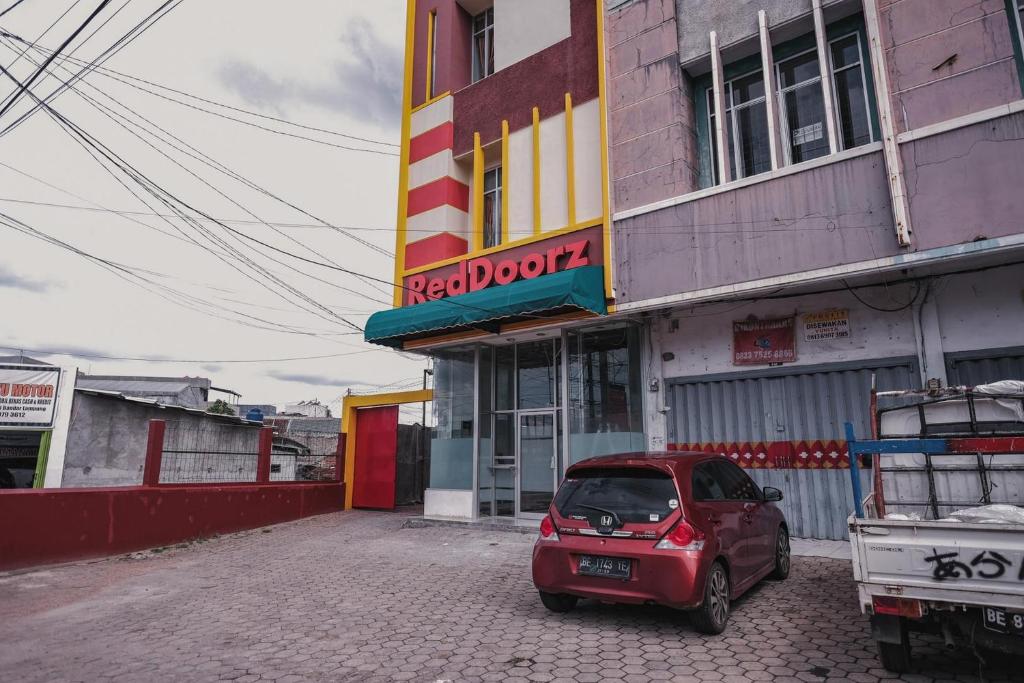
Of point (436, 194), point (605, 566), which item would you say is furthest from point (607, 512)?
point (436, 194)

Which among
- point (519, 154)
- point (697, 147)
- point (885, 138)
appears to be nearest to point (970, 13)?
point (885, 138)

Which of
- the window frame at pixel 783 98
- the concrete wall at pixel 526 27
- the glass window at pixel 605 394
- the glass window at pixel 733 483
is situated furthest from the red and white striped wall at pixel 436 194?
the glass window at pixel 733 483

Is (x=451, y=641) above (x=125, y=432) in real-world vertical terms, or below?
below

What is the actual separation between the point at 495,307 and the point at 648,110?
426 centimetres

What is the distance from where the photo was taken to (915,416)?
542 cm

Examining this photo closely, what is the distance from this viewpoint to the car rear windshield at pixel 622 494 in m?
5.26

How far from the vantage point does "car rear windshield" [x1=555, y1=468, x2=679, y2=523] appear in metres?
5.26

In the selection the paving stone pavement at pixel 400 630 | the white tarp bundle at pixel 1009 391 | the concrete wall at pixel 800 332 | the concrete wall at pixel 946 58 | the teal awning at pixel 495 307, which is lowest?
the paving stone pavement at pixel 400 630

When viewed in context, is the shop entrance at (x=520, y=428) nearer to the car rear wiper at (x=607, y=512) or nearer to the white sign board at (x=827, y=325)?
the white sign board at (x=827, y=325)

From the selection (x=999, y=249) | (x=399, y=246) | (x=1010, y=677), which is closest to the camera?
(x=1010, y=677)

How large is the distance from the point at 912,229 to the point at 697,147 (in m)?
3.89

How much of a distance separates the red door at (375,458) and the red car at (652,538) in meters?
10.2

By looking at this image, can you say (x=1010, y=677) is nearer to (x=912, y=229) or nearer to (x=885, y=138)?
(x=912, y=229)

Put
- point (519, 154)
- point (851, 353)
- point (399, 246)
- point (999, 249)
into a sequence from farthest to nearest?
point (399, 246)
point (519, 154)
point (851, 353)
point (999, 249)
